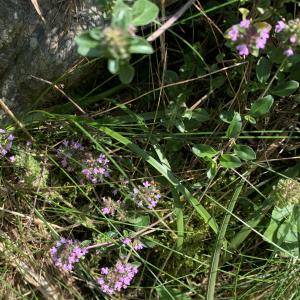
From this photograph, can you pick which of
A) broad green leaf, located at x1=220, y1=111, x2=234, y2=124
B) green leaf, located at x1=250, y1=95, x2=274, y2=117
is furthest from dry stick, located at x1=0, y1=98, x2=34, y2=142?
green leaf, located at x1=250, y1=95, x2=274, y2=117

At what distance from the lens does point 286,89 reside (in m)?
1.61

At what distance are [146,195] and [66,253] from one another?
1.13ft

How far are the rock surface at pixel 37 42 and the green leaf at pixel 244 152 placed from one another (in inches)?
24.1

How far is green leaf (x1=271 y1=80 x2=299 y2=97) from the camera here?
1.59 m

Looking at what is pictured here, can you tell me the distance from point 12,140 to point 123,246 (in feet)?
1.84

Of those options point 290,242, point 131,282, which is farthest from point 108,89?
point 290,242

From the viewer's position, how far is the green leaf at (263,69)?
1595 mm

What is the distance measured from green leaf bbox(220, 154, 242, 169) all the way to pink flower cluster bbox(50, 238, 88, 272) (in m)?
0.58

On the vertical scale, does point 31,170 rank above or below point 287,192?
above

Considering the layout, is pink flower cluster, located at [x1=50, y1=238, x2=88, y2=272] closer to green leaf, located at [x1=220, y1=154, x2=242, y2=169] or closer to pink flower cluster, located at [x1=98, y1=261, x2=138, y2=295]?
pink flower cluster, located at [x1=98, y1=261, x2=138, y2=295]

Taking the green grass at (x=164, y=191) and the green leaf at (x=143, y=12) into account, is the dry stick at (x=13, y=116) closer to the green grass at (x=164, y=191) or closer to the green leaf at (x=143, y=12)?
the green grass at (x=164, y=191)

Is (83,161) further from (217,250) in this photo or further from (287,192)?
(287,192)

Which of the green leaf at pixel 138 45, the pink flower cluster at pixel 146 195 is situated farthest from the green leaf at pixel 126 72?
the pink flower cluster at pixel 146 195

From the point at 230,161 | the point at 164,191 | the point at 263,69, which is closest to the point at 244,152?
the point at 230,161
